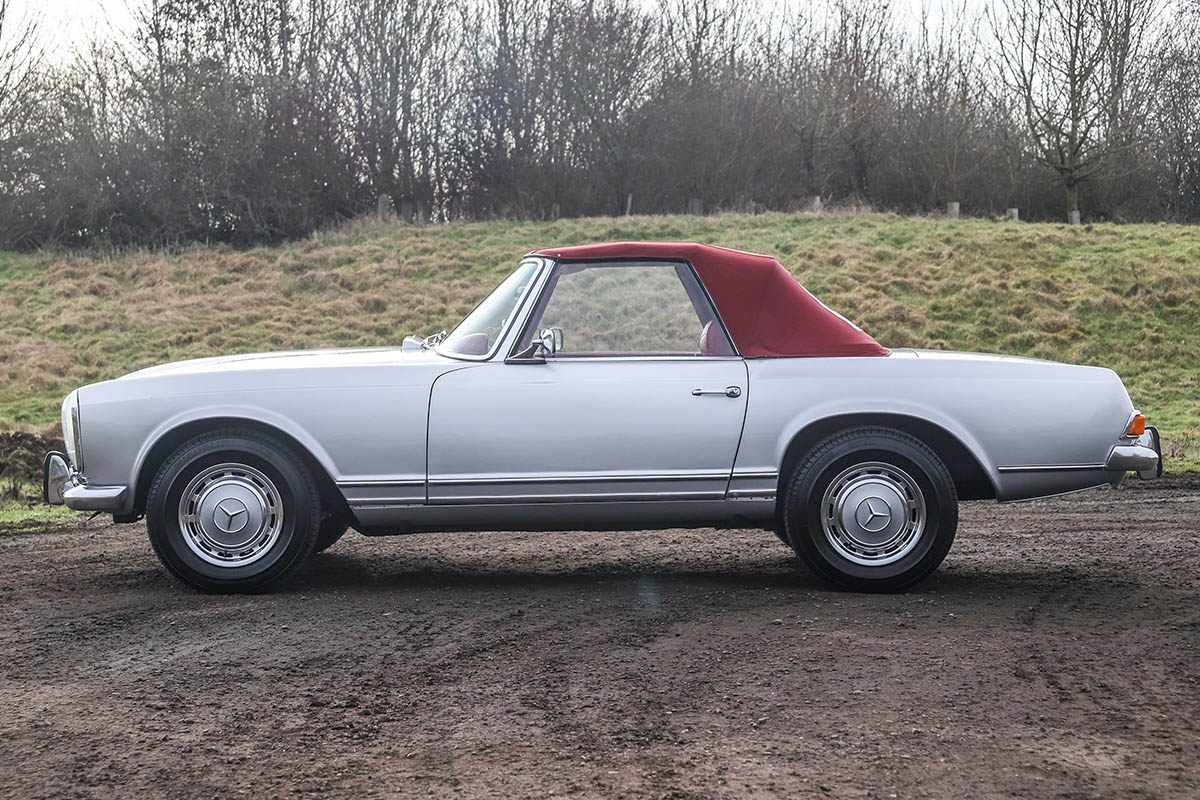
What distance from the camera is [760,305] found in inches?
243

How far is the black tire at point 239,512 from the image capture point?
5973 millimetres

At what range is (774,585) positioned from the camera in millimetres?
6297

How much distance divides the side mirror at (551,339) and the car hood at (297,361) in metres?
0.51

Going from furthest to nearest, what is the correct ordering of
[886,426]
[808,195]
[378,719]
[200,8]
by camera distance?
[808,195]
[200,8]
[886,426]
[378,719]

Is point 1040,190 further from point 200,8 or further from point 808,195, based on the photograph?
point 200,8

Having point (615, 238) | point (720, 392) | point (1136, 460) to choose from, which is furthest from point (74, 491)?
point (615, 238)

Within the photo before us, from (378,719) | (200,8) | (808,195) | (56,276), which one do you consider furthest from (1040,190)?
(378,719)

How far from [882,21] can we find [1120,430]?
37557mm

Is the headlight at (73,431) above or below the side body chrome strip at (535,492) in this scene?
above

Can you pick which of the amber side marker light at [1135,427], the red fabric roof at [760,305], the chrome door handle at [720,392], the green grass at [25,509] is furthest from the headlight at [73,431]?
the amber side marker light at [1135,427]

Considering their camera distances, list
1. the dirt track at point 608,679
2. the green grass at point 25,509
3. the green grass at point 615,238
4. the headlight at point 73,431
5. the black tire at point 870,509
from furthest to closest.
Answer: the green grass at point 615,238 → the green grass at point 25,509 → the headlight at point 73,431 → the black tire at point 870,509 → the dirt track at point 608,679

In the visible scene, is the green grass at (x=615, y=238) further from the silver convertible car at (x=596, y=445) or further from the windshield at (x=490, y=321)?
the windshield at (x=490, y=321)

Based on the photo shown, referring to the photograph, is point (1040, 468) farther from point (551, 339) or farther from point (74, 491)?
point (74, 491)

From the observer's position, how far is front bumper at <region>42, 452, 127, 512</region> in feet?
19.6
